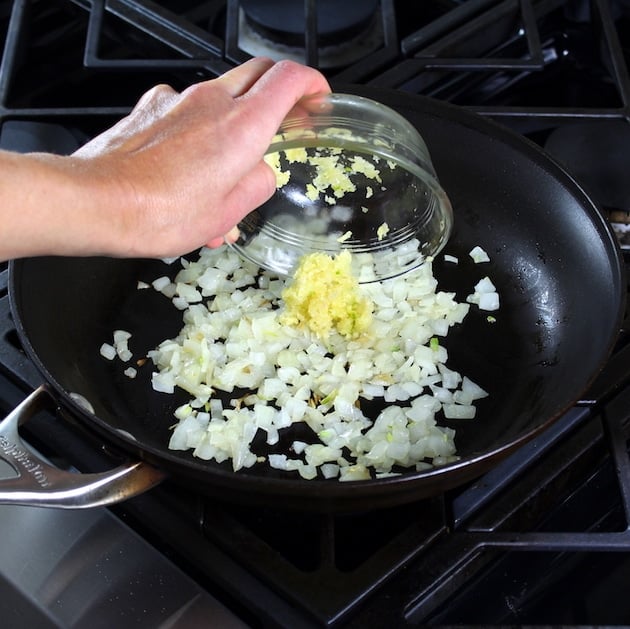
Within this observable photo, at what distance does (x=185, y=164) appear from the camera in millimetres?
769

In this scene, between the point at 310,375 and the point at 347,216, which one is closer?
the point at 310,375

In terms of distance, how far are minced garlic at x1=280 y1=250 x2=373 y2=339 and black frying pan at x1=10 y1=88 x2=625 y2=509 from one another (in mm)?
133

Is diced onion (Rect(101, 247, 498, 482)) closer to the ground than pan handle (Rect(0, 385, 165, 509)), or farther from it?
closer to the ground

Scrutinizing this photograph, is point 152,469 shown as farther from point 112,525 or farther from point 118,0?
point 118,0

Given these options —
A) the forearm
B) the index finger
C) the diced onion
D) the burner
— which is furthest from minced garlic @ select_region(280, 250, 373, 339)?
the burner

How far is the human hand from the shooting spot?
0.74 metres

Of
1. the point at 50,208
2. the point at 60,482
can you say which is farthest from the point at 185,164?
the point at 60,482

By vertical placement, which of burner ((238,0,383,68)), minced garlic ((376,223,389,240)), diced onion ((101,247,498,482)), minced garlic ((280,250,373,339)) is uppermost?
burner ((238,0,383,68))

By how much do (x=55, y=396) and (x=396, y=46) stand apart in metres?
0.84

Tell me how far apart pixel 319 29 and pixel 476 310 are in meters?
0.62

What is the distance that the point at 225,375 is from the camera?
1.02m

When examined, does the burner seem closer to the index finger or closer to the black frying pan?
the black frying pan

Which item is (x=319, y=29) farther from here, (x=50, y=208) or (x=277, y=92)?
(x=50, y=208)

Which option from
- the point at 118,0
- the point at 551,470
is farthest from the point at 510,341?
the point at 118,0
